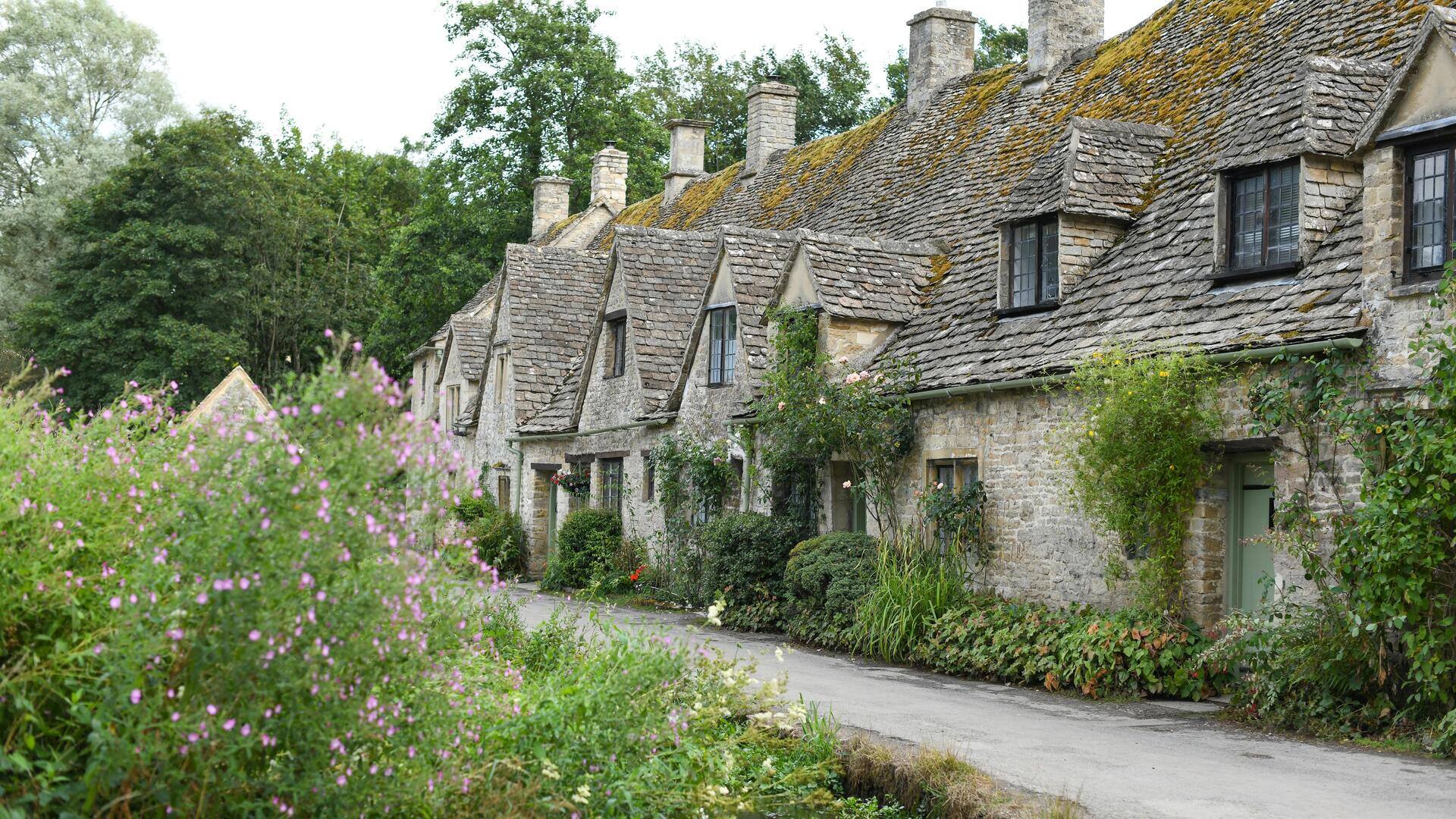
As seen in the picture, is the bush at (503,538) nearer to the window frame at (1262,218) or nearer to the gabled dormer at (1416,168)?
the window frame at (1262,218)

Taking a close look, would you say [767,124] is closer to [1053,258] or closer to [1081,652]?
[1053,258]

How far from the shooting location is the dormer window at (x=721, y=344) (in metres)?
22.0

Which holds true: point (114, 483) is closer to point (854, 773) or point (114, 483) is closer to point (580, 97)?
point (854, 773)

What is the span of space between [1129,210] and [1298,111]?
2865 millimetres

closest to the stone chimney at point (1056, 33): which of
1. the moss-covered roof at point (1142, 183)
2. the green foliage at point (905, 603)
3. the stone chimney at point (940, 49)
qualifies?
the moss-covered roof at point (1142, 183)

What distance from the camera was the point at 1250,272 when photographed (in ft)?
45.0

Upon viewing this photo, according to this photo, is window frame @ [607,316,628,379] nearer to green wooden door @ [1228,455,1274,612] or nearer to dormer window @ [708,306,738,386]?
dormer window @ [708,306,738,386]

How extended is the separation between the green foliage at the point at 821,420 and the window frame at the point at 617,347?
248 inches

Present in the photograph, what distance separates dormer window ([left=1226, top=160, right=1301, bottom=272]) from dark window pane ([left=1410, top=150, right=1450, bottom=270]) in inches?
72.3

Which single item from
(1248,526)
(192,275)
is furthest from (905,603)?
(192,275)

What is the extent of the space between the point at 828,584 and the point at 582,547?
30.5ft

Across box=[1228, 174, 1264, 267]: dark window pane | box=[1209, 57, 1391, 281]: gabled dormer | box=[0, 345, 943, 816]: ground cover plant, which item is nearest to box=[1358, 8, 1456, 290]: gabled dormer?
box=[1209, 57, 1391, 281]: gabled dormer

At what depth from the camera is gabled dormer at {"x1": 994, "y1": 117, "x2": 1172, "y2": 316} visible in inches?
647

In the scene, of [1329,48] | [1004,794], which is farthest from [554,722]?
[1329,48]
